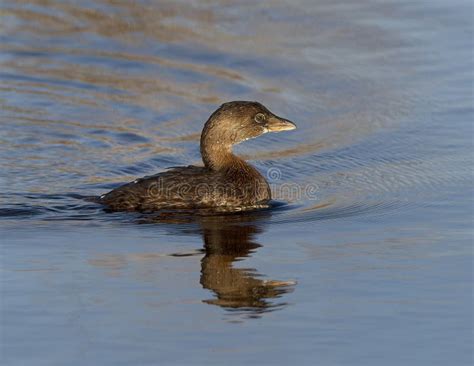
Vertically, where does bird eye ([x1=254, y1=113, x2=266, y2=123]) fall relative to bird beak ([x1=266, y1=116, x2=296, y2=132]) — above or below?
above

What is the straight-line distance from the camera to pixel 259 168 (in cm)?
1312

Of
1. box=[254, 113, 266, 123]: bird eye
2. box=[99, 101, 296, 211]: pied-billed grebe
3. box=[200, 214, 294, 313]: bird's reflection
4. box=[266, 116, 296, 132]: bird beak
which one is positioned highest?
box=[254, 113, 266, 123]: bird eye

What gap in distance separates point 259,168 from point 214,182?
1.68m

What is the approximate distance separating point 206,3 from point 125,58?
8.41 feet

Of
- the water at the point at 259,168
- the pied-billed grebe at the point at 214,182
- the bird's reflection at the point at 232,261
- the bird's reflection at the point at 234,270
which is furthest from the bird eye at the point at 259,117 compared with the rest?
the bird's reflection at the point at 234,270

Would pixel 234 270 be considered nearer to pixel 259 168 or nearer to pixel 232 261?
pixel 232 261

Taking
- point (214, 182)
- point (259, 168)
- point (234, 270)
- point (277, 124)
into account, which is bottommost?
point (234, 270)

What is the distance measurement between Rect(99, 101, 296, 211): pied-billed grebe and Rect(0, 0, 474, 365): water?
10.9 inches

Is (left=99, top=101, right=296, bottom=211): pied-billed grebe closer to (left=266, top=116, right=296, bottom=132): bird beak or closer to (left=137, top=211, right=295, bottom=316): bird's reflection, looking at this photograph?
(left=266, top=116, right=296, bottom=132): bird beak

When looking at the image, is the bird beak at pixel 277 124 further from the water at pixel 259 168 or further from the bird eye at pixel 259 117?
the water at pixel 259 168

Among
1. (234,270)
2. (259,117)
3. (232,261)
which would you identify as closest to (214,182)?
(259,117)

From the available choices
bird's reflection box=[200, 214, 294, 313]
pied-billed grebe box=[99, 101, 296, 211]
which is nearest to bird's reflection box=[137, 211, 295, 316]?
bird's reflection box=[200, 214, 294, 313]

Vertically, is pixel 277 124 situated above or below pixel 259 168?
above

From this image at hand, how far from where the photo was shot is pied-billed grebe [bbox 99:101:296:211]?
446 inches
